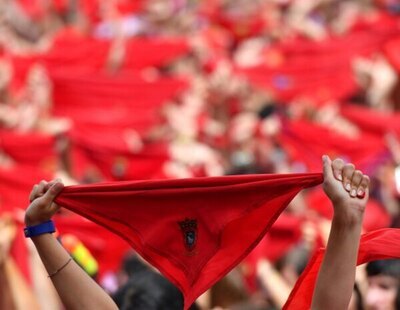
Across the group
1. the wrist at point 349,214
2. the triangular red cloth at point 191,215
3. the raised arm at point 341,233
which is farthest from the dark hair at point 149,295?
the wrist at point 349,214

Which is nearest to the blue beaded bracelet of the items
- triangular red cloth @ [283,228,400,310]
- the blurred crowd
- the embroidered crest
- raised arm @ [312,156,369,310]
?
the embroidered crest

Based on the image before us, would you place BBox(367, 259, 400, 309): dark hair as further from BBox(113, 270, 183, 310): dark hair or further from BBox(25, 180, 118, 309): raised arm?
BBox(25, 180, 118, 309): raised arm

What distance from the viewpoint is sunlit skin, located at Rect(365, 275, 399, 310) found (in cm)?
541

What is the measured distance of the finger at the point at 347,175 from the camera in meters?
4.01

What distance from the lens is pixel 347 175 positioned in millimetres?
4020

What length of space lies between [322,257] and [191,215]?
391 mm

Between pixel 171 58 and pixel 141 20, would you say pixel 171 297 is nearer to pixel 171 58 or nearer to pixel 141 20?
pixel 171 58

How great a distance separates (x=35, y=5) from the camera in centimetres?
1727

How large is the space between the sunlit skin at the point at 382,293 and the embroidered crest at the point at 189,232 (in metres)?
1.21

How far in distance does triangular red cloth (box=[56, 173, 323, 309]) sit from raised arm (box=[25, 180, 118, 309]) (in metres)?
0.05

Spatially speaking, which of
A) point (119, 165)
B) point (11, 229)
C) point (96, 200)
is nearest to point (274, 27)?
point (119, 165)

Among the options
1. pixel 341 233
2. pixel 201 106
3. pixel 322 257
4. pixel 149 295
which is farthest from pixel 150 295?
A: pixel 201 106

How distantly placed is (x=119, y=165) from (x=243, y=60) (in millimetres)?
5094

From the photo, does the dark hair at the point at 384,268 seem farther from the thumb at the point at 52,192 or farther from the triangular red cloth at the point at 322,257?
the thumb at the point at 52,192
